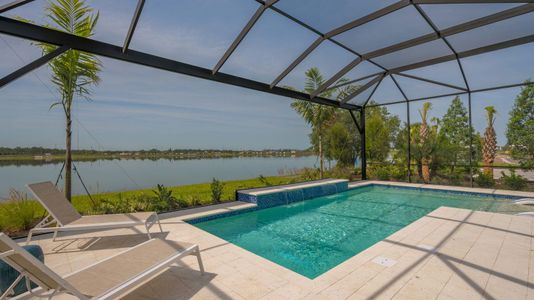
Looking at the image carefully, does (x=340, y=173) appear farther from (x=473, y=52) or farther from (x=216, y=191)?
(x=216, y=191)

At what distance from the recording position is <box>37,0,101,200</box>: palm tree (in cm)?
515

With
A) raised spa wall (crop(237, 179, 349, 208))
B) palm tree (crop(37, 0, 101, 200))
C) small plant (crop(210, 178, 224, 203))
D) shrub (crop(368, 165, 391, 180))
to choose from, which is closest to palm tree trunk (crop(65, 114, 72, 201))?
palm tree (crop(37, 0, 101, 200))

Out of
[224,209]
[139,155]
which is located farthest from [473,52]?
[139,155]

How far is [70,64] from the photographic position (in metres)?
5.48

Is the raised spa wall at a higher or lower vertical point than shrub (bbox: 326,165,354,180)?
lower

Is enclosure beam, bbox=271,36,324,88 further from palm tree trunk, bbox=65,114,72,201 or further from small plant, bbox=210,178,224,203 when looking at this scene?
palm tree trunk, bbox=65,114,72,201

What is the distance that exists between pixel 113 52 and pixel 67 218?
2996 millimetres

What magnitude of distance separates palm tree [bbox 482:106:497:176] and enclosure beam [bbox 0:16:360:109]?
12632mm

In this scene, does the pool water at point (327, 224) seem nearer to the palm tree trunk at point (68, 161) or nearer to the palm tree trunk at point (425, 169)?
the palm tree trunk at point (425, 169)

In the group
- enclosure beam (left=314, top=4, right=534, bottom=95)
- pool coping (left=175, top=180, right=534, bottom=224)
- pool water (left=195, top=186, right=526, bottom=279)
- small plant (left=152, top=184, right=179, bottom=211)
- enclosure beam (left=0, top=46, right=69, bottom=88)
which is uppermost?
enclosure beam (left=314, top=4, right=534, bottom=95)

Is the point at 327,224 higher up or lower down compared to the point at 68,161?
lower down

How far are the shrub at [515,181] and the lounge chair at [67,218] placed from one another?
11563mm

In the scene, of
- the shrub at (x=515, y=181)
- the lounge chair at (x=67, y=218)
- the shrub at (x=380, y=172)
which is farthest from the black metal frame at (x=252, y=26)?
the shrub at (x=380, y=172)

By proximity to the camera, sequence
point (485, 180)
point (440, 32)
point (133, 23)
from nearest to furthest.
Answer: point (133, 23), point (440, 32), point (485, 180)
